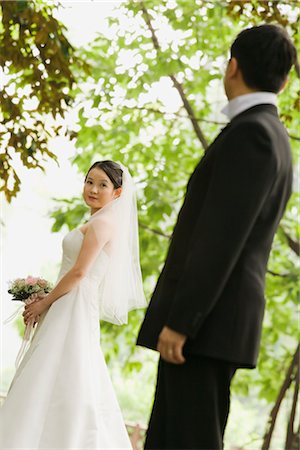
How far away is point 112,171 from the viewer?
3.69m

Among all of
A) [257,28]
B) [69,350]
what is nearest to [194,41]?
[69,350]

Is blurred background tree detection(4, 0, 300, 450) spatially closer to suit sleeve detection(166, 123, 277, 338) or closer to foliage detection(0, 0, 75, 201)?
foliage detection(0, 0, 75, 201)

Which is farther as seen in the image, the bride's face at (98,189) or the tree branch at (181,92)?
the tree branch at (181,92)

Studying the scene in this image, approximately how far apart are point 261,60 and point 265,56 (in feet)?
0.04

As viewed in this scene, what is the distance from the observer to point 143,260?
609 centimetres

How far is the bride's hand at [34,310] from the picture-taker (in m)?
3.59

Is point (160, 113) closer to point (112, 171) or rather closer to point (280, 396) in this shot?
point (280, 396)

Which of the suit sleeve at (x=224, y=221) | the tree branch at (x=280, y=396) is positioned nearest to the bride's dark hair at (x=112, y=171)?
the suit sleeve at (x=224, y=221)

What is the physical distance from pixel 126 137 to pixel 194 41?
0.84 m

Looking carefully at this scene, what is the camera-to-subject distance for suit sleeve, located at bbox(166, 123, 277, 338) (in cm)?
187

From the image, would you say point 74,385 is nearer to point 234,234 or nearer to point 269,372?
point 234,234

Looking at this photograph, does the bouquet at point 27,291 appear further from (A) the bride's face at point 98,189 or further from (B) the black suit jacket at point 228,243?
(B) the black suit jacket at point 228,243

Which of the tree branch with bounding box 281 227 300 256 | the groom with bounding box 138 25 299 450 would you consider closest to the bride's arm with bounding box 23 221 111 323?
the groom with bounding box 138 25 299 450

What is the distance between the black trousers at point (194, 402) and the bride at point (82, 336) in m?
1.40
